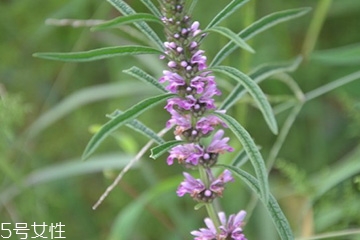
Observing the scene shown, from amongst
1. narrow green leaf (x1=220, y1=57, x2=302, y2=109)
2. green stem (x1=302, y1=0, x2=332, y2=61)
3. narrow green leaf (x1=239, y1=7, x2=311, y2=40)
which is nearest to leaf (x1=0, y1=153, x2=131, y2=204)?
green stem (x1=302, y1=0, x2=332, y2=61)

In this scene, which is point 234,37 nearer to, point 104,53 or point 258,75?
point 104,53

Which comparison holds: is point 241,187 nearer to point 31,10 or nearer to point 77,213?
point 77,213

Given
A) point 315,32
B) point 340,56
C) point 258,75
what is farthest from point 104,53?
point 315,32

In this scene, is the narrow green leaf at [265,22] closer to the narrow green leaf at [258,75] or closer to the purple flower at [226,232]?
the narrow green leaf at [258,75]

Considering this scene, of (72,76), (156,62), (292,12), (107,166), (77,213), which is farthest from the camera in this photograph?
(72,76)

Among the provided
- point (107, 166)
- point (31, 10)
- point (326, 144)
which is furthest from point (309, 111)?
point (31, 10)

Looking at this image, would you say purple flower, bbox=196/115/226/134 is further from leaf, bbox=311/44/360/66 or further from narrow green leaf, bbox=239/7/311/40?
leaf, bbox=311/44/360/66

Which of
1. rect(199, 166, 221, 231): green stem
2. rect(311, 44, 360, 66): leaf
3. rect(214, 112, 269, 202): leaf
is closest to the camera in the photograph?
rect(214, 112, 269, 202): leaf
